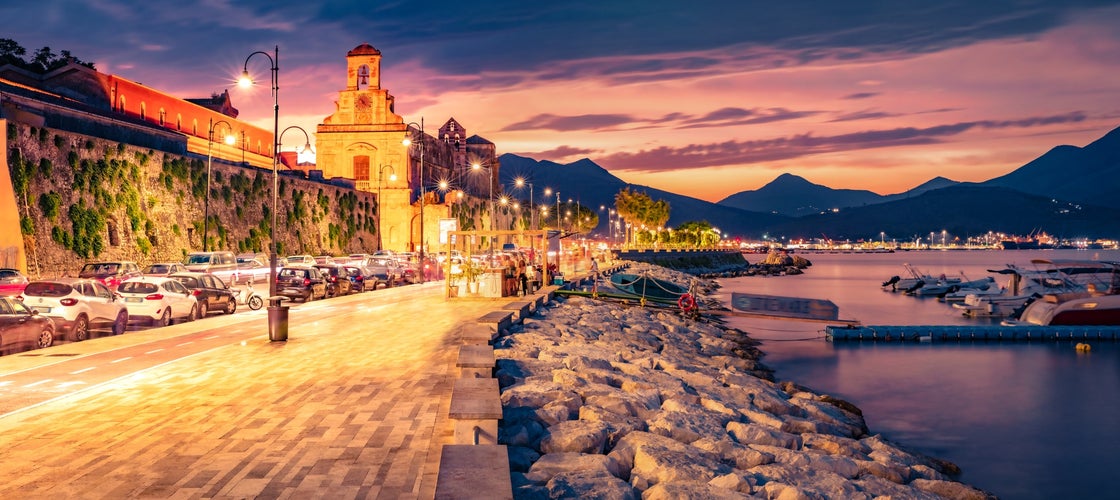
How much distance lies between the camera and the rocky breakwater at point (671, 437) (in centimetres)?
1022

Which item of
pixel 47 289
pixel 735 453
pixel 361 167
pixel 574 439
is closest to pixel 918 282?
pixel 361 167

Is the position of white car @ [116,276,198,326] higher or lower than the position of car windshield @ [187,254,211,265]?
lower

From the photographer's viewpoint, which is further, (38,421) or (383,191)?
(383,191)

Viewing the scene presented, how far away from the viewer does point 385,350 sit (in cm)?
1838

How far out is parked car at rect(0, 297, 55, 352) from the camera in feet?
61.2

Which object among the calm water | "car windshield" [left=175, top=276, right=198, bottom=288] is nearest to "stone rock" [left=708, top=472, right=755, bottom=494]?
the calm water

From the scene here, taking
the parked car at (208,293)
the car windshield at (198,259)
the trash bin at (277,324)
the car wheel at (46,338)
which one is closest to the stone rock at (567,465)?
the trash bin at (277,324)

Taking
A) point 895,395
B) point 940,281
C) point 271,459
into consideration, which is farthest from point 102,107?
point 940,281

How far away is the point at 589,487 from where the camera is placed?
9336 millimetres

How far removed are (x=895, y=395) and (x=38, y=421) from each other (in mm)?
24355

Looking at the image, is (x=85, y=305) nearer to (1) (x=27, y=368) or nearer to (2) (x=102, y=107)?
(1) (x=27, y=368)

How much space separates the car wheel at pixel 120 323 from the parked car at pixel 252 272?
22.5 m

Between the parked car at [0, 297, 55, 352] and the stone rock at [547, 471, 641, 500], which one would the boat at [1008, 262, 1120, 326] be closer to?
the stone rock at [547, 471, 641, 500]

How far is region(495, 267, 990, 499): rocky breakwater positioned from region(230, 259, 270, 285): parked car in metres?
31.5
